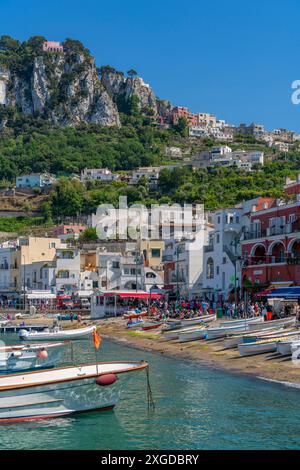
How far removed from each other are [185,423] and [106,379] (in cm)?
335

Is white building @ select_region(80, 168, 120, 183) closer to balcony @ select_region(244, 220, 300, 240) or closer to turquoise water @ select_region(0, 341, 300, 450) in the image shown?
balcony @ select_region(244, 220, 300, 240)

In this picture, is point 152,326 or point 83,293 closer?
point 152,326

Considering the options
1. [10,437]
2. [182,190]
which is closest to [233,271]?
[10,437]

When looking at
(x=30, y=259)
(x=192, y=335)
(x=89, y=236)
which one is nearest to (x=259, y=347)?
(x=192, y=335)

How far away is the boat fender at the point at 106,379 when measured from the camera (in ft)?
86.6

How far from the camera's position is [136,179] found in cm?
18862

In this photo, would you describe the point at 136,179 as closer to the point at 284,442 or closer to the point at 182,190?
the point at 182,190

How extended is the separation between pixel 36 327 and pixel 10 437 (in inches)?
1934

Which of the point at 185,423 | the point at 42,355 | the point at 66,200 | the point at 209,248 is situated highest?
the point at 66,200

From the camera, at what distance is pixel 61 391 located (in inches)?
1040

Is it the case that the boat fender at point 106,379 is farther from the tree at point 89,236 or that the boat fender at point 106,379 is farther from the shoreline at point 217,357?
the tree at point 89,236

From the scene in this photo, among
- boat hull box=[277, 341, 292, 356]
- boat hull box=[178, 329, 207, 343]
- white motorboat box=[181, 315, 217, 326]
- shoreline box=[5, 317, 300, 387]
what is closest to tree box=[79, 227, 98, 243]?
shoreline box=[5, 317, 300, 387]

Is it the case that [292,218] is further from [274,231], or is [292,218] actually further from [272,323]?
[272,323]

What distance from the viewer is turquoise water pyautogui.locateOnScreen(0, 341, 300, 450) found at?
23250 mm
